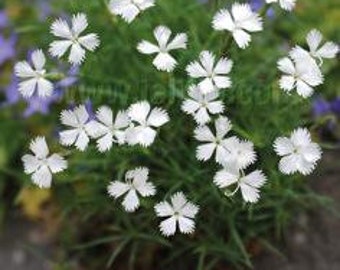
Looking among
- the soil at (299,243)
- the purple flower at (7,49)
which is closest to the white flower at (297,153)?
the soil at (299,243)

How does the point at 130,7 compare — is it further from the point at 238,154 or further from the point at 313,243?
the point at 313,243

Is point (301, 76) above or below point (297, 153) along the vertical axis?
above

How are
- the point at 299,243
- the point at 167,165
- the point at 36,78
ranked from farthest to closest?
1. the point at 299,243
2. the point at 167,165
3. the point at 36,78

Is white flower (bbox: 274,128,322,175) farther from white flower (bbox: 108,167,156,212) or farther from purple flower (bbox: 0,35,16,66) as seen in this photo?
purple flower (bbox: 0,35,16,66)

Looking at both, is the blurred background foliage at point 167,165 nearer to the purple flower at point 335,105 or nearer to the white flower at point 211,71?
the purple flower at point 335,105

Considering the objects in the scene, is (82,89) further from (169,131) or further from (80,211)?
(80,211)

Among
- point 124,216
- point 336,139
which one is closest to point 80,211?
point 124,216

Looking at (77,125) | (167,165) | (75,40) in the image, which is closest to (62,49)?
(75,40)
